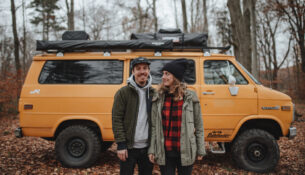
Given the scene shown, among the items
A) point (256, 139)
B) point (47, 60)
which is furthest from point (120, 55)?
point (256, 139)

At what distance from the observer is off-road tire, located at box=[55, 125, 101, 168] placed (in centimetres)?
399

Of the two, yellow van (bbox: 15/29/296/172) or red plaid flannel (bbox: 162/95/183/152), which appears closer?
red plaid flannel (bbox: 162/95/183/152)

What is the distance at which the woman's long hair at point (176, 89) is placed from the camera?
7.04 feet

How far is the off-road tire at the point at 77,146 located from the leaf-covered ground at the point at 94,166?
0.18 m

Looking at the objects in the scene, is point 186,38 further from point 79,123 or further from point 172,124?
point 79,123

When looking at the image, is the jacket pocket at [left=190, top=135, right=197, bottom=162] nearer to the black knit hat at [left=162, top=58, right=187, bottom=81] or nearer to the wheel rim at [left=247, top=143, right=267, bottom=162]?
the black knit hat at [left=162, top=58, right=187, bottom=81]

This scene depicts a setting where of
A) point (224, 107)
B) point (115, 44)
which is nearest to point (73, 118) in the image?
point (115, 44)

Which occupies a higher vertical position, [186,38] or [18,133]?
[186,38]

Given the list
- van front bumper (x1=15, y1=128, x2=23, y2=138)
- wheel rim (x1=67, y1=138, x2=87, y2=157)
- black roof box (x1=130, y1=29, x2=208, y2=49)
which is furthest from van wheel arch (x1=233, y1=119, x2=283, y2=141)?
van front bumper (x1=15, y1=128, x2=23, y2=138)

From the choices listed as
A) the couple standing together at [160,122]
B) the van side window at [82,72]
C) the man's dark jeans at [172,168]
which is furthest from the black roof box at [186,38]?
the man's dark jeans at [172,168]

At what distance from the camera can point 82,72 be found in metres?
4.16

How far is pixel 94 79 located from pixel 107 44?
2.53 feet

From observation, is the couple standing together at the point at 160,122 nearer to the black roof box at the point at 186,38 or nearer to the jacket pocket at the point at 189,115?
the jacket pocket at the point at 189,115

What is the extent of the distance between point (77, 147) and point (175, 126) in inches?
108
